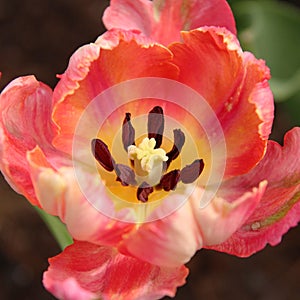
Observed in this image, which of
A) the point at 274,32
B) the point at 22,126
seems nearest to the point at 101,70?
the point at 22,126

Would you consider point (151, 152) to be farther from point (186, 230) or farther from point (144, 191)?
point (186, 230)

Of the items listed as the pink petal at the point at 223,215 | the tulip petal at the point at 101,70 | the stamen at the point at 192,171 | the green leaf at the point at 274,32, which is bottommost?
the green leaf at the point at 274,32

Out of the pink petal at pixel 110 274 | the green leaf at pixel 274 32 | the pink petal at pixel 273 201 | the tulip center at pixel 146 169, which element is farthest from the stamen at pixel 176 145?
the green leaf at pixel 274 32

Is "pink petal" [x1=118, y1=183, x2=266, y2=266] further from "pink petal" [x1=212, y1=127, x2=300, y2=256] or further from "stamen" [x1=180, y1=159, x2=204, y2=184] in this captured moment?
"stamen" [x1=180, y1=159, x2=204, y2=184]

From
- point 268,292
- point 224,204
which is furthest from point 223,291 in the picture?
point 224,204

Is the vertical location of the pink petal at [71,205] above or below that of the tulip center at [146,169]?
above

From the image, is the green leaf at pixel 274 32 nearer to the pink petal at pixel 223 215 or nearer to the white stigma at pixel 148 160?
the white stigma at pixel 148 160

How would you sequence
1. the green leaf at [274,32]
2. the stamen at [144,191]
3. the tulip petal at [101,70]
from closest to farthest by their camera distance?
the tulip petal at [101,70] → the stamen at [144,191] → the green leaf at [274,32]
